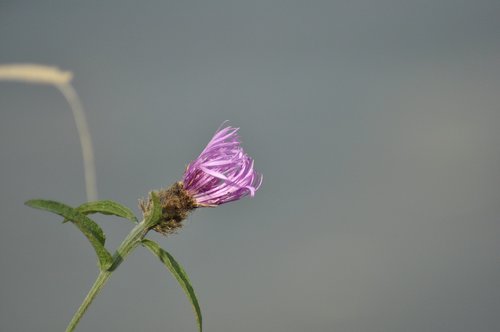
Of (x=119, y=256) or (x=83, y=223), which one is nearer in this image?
(x=83, y=223)

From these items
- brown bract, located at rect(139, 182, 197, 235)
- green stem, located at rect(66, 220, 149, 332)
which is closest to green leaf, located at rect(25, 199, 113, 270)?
green stem, located at rect(66, 220, 149, 332)

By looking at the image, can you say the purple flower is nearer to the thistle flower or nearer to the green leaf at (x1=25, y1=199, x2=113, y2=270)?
the thistle flower

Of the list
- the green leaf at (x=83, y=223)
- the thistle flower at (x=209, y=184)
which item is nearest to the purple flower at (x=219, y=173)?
the thistle flower at (x=209, y=184)

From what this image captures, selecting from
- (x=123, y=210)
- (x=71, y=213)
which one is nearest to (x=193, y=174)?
(x=123, y=210)

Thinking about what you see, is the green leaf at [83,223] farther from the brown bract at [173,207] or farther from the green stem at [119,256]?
the brown bract at [173,207]

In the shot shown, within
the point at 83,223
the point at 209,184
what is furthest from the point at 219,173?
the point at 83,223

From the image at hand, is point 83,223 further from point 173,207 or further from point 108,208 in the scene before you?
point 173,207
